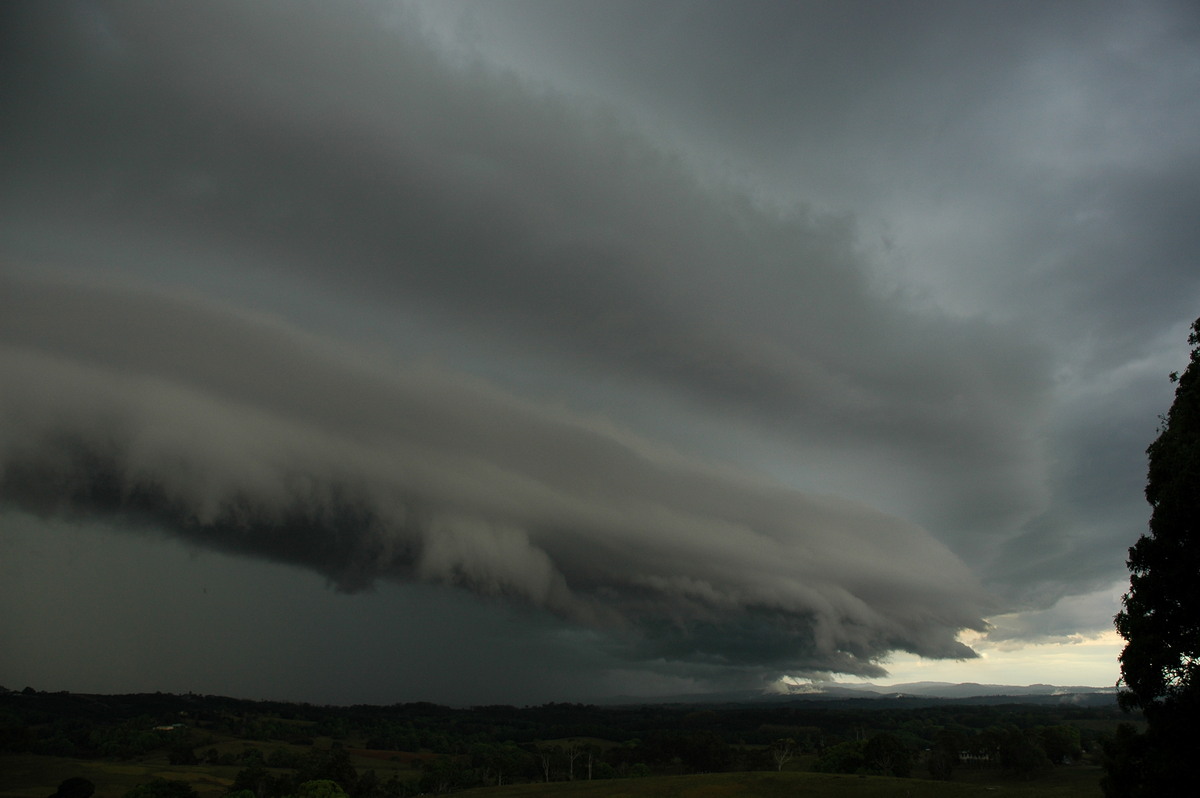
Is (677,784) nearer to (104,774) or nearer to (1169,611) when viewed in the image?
(1169,611)

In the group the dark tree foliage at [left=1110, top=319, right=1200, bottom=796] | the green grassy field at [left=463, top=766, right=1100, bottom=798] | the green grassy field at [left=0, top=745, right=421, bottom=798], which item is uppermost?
the dark tree foliage at [left=1110, top=319, right=1200, bottom=796]

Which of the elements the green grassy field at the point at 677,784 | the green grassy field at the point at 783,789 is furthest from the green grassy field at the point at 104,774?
the green grassy field at the point at 783,789

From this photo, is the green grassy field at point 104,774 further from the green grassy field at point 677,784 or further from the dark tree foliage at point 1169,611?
the dark tree foliage at point 1169,611

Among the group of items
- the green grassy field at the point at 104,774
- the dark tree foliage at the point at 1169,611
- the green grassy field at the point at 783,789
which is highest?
the dark tree foliage at the point at 1169,611

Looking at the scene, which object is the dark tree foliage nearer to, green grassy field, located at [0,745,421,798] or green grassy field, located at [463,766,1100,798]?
green grassy field, located at [463,766,1100,798]

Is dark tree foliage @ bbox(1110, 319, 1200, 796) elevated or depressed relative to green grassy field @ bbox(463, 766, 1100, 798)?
elevated

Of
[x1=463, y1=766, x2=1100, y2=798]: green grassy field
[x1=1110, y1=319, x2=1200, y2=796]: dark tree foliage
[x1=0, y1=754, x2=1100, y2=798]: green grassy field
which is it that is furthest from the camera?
[x1=0, y1=754, x2=1100, y2=798]: green grassy field

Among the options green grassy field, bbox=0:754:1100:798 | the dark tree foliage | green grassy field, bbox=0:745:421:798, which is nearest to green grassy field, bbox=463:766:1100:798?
green grassy field, bbox=0:754:1100:798

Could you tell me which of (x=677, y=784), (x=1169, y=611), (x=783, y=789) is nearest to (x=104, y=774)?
(x=677, y=784)
